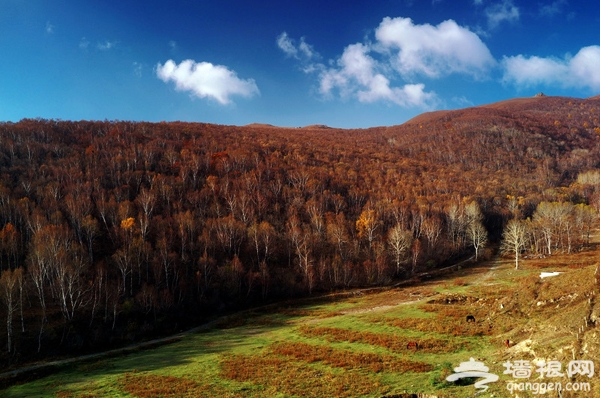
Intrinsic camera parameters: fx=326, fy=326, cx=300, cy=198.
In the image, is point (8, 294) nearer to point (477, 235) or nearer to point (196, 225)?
point (196, 225)

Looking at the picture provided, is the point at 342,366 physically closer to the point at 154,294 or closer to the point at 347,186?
the point at 154,294

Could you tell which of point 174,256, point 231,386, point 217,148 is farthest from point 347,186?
point 231,386

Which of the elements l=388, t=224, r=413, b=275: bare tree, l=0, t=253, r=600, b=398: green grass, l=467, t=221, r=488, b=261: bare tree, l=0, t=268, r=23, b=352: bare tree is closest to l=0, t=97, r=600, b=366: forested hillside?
l=0, t=268, r=23, b=352: bare tree

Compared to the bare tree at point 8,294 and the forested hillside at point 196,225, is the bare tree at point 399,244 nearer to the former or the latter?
the forested hillside at point 196,225

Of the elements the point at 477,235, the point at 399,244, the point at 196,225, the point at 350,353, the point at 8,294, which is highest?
the point at 196,225

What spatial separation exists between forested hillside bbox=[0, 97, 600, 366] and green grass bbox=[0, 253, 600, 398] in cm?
1400

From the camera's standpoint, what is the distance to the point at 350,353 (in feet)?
103

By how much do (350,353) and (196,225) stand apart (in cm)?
6043

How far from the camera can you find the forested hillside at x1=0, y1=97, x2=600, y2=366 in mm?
51466

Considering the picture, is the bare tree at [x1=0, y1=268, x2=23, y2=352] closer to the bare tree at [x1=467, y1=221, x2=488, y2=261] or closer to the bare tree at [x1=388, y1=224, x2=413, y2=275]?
the bare tree at [x1=388, y1=224, x2=413, y2=275]

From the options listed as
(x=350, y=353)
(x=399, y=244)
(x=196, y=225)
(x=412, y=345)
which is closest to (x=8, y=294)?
(x=350, y=353)

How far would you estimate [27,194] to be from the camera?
84438 mm

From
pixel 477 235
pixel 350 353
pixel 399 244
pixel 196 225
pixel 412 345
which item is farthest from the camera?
pixel 477 235

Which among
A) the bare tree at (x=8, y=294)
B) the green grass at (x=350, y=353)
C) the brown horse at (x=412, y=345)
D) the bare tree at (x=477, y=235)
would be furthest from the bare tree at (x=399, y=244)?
the bare tree at (x=8, y=294)
